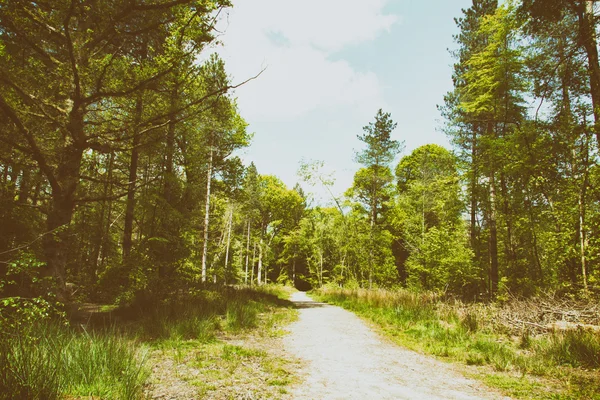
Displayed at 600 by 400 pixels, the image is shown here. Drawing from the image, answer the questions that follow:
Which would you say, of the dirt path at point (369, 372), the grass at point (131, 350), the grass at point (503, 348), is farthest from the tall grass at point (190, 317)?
the grass at point (503, 348)

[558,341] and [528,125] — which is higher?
[528,125]

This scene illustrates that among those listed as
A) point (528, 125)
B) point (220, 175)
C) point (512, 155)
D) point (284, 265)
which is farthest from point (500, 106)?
point (284, 265)

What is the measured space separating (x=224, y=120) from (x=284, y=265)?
3289cm

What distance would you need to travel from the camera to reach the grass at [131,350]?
275 centimetres

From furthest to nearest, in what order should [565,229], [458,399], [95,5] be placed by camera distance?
[565,229]
[95,5]
[458,399]

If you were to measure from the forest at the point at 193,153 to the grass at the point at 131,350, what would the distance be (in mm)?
884

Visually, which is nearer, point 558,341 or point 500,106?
point 558,341

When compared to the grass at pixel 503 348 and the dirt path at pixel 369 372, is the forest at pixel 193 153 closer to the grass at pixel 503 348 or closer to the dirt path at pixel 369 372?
the grass at pixel 503 348

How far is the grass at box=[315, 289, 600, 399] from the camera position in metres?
4.69

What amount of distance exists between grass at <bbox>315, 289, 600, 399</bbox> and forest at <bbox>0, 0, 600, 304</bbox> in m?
3.54

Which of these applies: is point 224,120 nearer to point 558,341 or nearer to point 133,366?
point 133,366

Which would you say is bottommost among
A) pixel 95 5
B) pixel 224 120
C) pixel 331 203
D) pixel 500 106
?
pixel 331 203

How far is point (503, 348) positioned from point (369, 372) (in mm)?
3391

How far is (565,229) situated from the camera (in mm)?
9891
